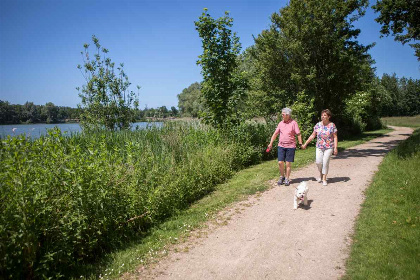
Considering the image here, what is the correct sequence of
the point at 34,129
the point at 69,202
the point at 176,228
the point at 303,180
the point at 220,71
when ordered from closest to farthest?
the point at 69,202 → the point at 176,228 → the point at 34,129 → the point at 303,180 → the point at 220,71

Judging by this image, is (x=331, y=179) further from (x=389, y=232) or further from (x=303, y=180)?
(x=389, y=232)

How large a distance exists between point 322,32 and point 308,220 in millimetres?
17700

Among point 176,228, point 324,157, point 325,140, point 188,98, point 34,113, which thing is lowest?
point 176,228

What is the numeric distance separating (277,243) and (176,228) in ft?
6.79

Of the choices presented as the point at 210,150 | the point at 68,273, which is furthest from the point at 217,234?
the point at 210,150

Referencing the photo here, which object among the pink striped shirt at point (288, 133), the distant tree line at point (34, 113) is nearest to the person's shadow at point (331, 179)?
the pink striped shirt at point (288, 133)

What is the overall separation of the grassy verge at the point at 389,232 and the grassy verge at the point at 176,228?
2805mm

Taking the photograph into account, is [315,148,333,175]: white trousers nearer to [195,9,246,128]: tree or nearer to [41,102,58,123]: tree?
[195,9,246,128]: tree

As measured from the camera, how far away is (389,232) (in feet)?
15.0

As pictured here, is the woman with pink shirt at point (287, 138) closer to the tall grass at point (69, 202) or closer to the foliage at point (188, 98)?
the tall grass at point (69, 202)

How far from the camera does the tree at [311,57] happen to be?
61.3 ft

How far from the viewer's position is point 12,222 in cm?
332

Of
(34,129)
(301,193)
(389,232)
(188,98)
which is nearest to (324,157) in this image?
(301,193)

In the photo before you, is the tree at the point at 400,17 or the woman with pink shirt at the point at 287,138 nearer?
the woman with pink shirt at the point at 287,138
